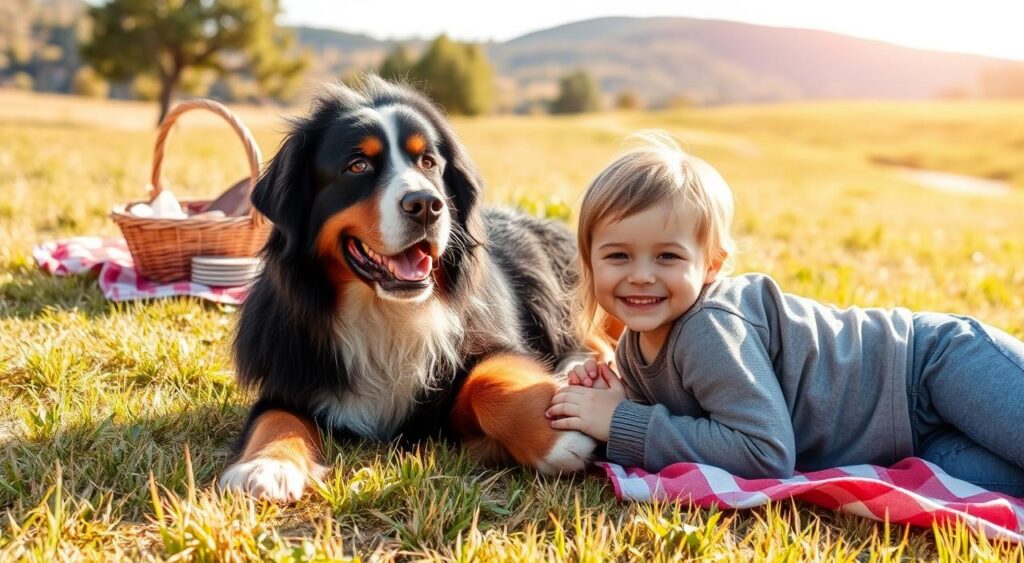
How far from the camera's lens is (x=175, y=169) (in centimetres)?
1096

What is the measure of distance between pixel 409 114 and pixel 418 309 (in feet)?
2.53

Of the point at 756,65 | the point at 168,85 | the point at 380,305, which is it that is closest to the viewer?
the point at 380,305

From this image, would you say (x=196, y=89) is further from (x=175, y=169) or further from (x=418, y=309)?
(x=418, y=309)

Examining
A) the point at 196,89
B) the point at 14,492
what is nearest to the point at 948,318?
the point at 14,492

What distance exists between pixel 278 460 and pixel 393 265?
0.81 meters

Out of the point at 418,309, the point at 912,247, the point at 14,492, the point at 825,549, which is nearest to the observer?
the point at 825,549

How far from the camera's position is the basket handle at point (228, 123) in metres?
→ 4.65

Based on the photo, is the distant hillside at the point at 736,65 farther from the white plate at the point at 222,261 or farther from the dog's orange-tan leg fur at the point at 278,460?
the dog's orange-tan leg fur at the point at 278,460

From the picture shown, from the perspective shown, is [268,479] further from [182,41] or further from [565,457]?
[182,41]

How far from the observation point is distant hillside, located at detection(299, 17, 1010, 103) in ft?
438

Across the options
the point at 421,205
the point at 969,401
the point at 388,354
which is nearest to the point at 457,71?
the point at 388,354

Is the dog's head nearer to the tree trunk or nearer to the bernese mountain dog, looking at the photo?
the bernese mountain dog

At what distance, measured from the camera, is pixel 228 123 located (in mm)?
4801

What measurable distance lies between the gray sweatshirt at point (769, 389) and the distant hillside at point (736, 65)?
122050 mm
